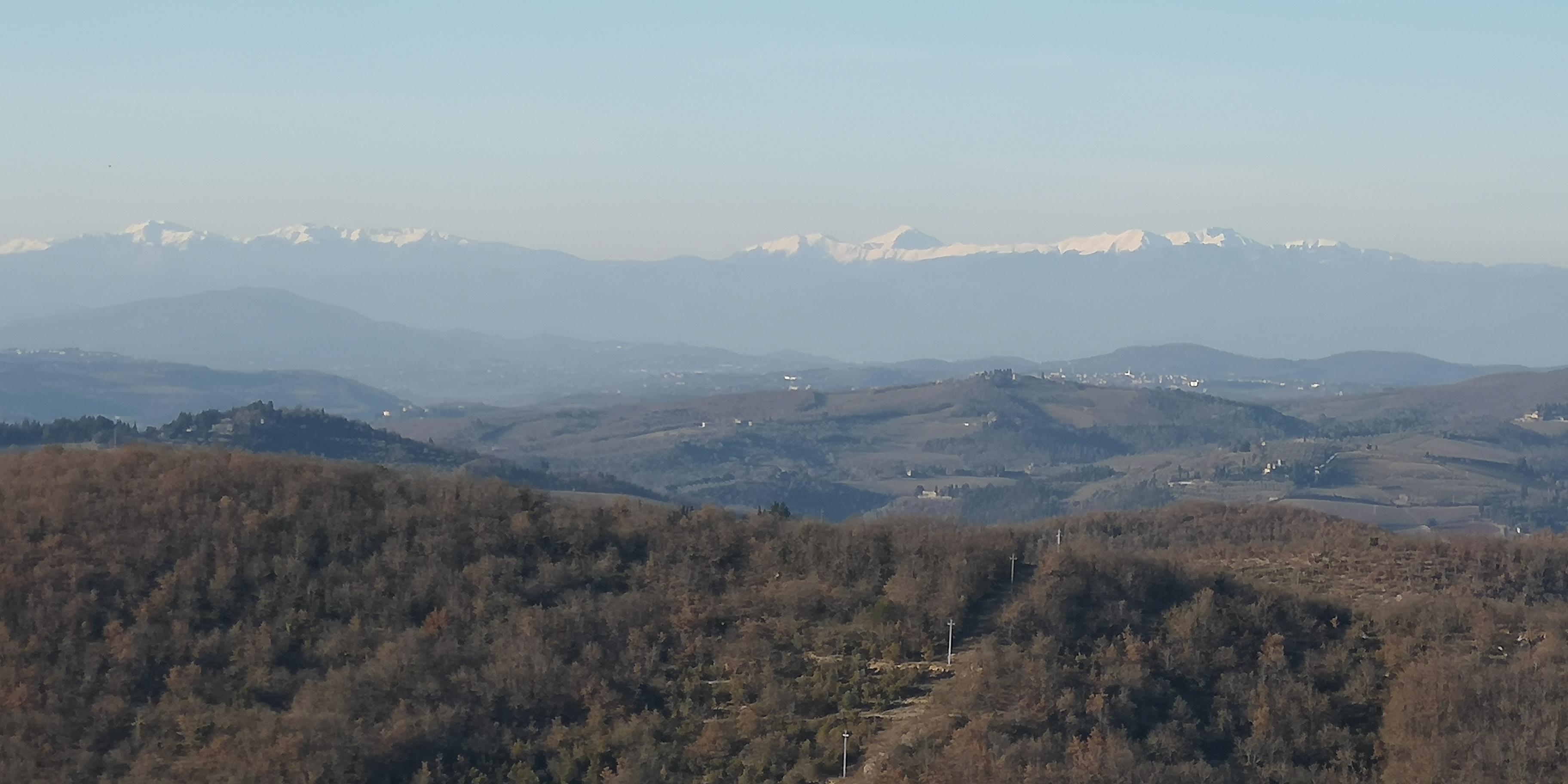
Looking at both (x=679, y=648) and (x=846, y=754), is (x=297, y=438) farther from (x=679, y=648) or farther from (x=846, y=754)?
(x=846, y=754)

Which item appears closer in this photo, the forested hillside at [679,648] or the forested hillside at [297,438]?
the forested hillside at [679,648]

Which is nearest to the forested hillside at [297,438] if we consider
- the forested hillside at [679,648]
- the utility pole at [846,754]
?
the forested hillside at [679,648]

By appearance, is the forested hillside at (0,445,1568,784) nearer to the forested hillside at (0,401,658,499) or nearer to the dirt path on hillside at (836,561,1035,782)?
the dirt path on hillside at (836,561,1035,782)

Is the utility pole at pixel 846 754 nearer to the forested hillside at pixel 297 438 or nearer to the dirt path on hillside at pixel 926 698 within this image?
the dirt path on hillside at pixel 926 698

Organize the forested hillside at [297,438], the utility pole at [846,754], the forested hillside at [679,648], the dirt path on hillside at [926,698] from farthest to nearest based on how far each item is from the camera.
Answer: the forested hillside at [297,438] → the forested hillside at [679,648] → the dirt path on hillside at [926,698] → the utility pole at [846,754]

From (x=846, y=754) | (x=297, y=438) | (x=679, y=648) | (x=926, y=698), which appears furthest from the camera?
(x=297, y=438)

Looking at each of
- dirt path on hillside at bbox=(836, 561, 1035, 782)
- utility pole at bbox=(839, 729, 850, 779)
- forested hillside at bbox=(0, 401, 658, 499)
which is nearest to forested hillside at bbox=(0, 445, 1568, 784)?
dirt path on hillside at bbox=(836, 561, 1035, 782)

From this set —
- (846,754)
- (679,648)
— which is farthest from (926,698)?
(679,648)
